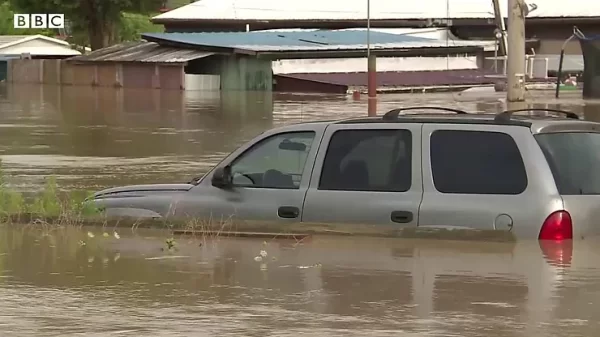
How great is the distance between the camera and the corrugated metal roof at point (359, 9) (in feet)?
210

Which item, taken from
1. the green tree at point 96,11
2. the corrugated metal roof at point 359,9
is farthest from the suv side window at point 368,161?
the green tree at point 96,11

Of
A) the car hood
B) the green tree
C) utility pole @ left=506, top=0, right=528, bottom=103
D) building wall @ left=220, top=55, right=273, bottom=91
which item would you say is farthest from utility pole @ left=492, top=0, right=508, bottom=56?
the car hood

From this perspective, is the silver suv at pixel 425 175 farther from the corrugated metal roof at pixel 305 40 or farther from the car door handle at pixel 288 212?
the corrugated metal roof at pixel 305 40

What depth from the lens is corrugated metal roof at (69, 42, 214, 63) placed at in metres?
55.1

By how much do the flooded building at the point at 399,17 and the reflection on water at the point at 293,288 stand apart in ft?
166

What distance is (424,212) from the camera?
9336 mm

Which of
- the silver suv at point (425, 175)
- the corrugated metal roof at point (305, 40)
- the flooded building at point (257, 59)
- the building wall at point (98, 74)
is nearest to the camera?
the silver suv at point (425, 175)

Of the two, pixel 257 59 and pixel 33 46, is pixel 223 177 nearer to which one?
pixel 257 59

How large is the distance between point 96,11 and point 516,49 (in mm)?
47850

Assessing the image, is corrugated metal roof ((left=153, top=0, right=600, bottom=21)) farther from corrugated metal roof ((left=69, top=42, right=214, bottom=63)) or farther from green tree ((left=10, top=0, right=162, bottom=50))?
corrugated metal roof ((left=69, top=42, right=214, bottom=63))

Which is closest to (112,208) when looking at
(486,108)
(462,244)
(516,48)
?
(462,244)

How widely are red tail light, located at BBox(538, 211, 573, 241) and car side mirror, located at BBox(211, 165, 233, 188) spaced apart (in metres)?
2.64

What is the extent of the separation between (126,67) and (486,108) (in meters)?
29.0

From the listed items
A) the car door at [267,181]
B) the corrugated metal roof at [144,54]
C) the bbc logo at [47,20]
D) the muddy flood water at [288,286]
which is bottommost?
the muddy flood water at [288,286]
